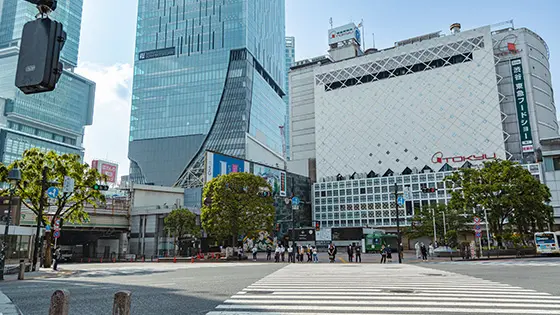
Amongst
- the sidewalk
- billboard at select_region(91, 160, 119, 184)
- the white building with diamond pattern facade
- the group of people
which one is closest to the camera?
the sidewalk

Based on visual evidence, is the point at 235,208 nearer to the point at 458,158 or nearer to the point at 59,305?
the point at 59,305

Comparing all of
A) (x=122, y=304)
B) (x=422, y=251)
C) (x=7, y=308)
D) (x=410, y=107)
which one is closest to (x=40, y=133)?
(x=410, y=107)

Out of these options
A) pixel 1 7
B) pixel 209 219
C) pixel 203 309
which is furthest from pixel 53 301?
pixel 1 7

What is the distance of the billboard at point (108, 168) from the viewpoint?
76.5 metres

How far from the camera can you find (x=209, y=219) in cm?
4334

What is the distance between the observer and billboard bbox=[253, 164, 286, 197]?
80.3 metres

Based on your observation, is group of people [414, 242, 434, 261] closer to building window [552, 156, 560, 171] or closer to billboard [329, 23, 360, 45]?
building window [552, 156, 560, 171]

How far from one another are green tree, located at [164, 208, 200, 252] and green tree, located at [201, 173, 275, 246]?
887 cm

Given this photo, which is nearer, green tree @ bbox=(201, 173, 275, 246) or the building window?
green tree @ bbox=(201, 173, 275, 246)

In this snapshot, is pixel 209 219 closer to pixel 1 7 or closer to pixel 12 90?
pixel 12 90

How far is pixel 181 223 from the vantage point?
5228cm

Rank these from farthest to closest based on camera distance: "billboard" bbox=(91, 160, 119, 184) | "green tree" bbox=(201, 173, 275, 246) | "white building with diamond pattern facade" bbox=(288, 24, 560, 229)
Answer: "white building with diamond pattern facade" bbox=(288, 24, 560, 229) → "billboard" bbox=(91, 160, 119, 184) → "green tree" bbox=(201, 173, 275, 246)

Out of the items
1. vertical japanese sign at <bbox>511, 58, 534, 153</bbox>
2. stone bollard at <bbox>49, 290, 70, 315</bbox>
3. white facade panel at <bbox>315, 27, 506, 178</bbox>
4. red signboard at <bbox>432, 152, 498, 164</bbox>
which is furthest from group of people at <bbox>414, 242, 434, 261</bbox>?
vertical japanese sign at <bbox>511, 58, 534, 153</bbox>

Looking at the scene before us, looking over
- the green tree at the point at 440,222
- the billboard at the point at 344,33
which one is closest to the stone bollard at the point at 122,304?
the green tree at the point at 440,222
